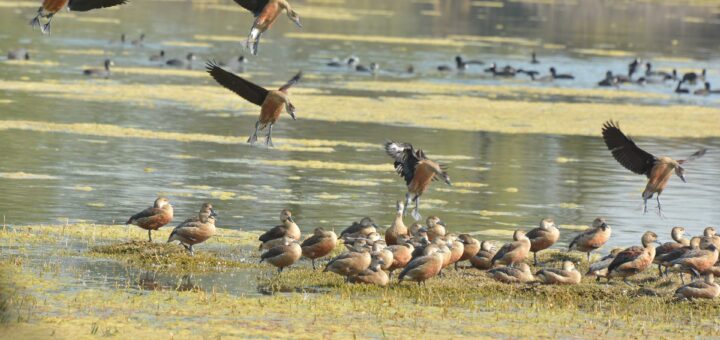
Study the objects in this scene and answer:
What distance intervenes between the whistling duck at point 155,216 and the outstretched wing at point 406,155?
3179 millimetres

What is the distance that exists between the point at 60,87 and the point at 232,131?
383 inches

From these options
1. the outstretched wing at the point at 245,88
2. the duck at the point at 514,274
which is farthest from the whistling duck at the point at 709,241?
the outstretched wing at the point at 245,88

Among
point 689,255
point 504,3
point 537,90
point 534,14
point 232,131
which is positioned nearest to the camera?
point 689,255

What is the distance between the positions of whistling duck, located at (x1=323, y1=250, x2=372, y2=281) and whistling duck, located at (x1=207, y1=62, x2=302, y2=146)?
3.58 metres

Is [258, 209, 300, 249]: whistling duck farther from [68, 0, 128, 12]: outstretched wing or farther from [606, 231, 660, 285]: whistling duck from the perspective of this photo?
[68, 0, 128, 12]: outstretched wing

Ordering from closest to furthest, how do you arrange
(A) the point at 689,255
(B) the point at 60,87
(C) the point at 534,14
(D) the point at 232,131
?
→ (A) the point at 689,255 < (D) the point at 232,131 < (B) the point at 60,87 < (C) the point at 534,14

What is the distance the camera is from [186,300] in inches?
593

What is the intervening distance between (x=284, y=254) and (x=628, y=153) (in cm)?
479

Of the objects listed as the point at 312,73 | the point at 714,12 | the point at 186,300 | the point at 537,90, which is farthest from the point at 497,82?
the point at 714,12

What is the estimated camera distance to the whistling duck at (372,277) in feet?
53.8

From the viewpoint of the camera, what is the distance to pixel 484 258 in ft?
60.6

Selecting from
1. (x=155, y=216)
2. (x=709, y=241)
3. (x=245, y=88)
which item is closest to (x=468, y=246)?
(x=709, y=241)

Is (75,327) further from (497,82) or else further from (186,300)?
(497,82)

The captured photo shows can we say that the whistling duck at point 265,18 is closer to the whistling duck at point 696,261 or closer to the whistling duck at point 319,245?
the whistling duck at point 319,245
